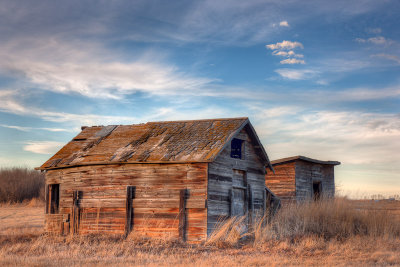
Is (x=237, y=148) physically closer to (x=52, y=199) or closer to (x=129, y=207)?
(x=129, y=207)

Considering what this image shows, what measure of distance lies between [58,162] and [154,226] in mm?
6089

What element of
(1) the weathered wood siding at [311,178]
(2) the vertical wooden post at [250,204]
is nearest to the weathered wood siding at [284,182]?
(1) the weathered wood siding at [311,178]

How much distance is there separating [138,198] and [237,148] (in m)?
5.00

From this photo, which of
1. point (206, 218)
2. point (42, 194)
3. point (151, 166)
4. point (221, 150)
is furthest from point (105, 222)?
point (42, 194)

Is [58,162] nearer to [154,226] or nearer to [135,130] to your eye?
[135,130]

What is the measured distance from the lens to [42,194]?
3628 cm

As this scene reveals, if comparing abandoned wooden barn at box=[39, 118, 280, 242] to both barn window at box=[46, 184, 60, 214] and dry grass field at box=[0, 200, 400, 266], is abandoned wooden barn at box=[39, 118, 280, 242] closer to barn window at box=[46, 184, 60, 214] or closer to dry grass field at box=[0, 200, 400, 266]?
barn window at box=[46, 184, 60, 214]

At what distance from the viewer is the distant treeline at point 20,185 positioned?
121ft

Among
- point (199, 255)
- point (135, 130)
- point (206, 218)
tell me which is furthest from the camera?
point (135, 130)

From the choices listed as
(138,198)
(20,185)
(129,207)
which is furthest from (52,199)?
(20,185)

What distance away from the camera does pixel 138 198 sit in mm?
16953

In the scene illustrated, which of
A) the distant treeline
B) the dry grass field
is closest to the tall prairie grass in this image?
the dry grass field

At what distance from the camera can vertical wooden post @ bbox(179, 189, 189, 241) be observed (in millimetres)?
15633

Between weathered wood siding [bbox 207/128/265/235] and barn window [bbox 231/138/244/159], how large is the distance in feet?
0.58
